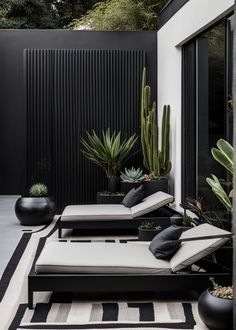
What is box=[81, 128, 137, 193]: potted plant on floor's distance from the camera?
32.9ft

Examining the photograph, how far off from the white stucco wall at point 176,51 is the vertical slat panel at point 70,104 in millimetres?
626

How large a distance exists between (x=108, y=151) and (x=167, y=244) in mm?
5505

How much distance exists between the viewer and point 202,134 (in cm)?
802

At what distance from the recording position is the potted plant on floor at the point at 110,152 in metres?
10.0

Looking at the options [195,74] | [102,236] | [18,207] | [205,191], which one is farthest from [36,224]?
[195,74]

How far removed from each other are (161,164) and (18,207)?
2690mm

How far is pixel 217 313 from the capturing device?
11.9 ft

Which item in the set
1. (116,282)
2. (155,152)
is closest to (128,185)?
(155,152)

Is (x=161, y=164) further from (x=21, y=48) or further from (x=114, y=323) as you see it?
(x=114, y=323)

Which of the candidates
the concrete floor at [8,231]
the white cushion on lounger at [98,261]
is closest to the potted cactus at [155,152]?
the concrete floor at [8,231]

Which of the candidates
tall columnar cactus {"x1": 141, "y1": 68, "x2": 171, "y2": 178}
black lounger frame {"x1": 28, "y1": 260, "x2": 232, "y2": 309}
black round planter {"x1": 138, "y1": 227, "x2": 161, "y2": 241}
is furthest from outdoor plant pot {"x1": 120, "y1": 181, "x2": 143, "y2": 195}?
black lounger frame {"x1": 28, "y1": 260, "x2": 232, "y2": 309}

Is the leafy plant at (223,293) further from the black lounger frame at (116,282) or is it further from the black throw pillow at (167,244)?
the black throw pillow at (167,244)

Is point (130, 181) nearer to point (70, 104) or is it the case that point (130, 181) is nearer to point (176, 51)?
point (70, 104)

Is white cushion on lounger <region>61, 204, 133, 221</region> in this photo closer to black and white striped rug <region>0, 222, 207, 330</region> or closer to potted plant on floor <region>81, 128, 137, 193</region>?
black and white striped rug <region>0, 222, 207, 330</region>
